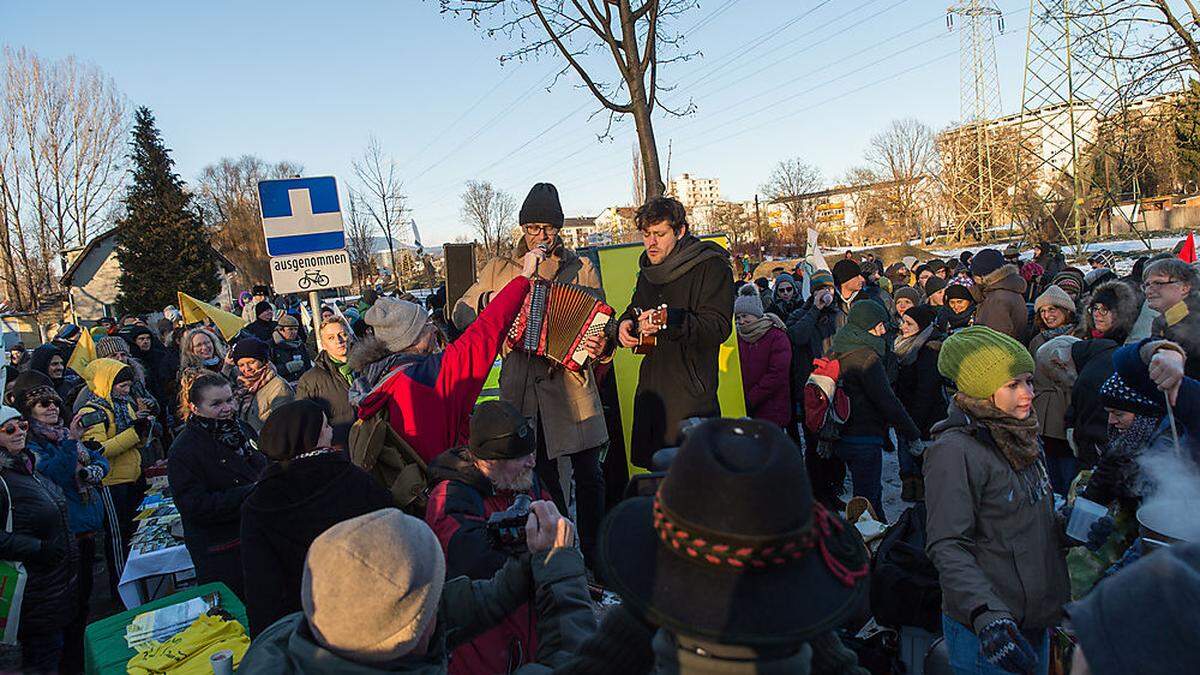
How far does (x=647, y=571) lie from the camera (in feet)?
4.20

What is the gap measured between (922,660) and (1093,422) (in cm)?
222

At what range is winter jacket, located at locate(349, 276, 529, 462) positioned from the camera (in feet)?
11.8

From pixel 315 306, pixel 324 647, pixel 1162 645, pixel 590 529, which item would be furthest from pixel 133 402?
pixel 1162 645

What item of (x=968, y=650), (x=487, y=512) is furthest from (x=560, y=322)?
(x=968, y=650)

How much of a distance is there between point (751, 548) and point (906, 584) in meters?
2.35

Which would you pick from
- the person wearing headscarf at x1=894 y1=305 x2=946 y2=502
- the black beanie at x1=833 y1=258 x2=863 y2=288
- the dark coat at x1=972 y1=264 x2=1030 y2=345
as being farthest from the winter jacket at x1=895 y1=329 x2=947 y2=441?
the black beanie at x1=833 y1=258 x2=863 y2=288

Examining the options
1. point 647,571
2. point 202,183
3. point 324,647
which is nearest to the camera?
point 647,571

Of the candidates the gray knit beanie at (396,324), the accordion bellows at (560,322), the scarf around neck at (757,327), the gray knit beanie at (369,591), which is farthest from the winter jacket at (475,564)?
the scarf around neck at (757,327)

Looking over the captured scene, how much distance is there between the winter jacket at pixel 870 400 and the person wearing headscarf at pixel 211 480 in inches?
169

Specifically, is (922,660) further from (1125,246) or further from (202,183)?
(202,183)

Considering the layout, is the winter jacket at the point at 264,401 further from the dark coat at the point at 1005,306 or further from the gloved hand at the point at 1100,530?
the dark coat at the point at 1005,306

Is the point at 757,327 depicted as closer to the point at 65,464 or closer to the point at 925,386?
the point at 925,386

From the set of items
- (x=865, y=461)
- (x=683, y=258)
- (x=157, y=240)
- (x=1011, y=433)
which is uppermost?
(x=157, y=240)

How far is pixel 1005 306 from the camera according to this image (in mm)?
6984
